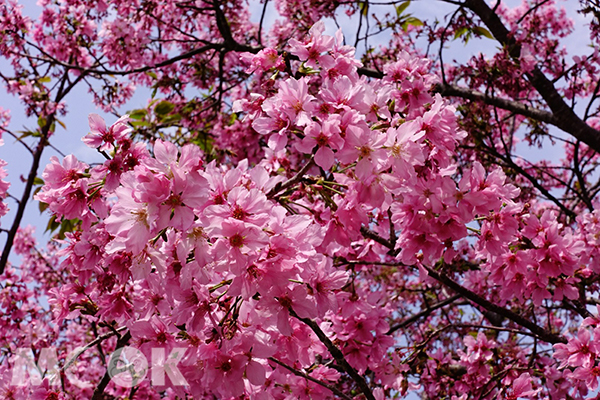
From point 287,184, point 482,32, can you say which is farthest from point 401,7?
point 287,184

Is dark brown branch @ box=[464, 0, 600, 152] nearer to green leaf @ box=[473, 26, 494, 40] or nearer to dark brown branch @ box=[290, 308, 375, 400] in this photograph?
green leaf @ box=[473, 26, 494, 40]

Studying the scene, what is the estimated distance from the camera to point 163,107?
238 inches

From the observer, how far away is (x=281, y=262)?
153cm

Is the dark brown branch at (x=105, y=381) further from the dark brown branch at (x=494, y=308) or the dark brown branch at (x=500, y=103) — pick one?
the dark brown branch at (x=500, y=103)

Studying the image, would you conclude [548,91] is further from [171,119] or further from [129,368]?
[129,368]

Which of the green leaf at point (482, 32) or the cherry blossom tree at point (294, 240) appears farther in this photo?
the green leaf at point (482, 32)

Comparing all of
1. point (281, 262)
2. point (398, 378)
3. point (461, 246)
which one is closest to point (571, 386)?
point (398, 378)

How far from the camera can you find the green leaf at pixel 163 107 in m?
6.03

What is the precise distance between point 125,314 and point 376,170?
57.2 inches

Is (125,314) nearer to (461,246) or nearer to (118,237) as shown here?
(118,237)

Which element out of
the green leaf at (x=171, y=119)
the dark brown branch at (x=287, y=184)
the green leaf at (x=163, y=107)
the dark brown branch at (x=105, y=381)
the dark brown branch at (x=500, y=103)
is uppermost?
the green leaf at (x=163, y=107)

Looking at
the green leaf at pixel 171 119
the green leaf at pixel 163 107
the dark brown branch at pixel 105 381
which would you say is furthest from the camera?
the green leaf at pixel 163 107

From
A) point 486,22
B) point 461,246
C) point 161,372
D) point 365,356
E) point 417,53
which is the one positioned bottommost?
point 161,372

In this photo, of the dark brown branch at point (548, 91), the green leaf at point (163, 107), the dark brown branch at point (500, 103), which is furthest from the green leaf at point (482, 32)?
the green leaf at point (163, 107)
